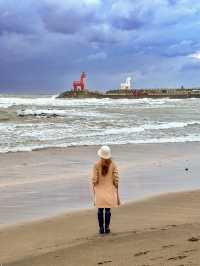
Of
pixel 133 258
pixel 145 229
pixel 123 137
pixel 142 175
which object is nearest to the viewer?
pixel 133 258

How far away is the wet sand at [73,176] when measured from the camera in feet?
31.6

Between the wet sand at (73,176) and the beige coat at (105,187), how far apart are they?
1.55m

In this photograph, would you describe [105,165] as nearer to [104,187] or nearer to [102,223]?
[104,187]

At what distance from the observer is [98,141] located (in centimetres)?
2169

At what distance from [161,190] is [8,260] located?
5.54 meters

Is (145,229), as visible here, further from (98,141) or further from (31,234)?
(98,141)

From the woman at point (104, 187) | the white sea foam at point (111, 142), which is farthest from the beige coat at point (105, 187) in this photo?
the white sea foam at point (111, 142)

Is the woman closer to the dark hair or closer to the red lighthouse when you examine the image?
the dark hair

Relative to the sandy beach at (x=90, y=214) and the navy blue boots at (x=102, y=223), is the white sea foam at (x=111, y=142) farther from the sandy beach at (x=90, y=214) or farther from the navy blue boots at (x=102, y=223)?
the navy blue boots at (x=102, y=223)

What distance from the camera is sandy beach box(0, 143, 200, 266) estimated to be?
19.2ft

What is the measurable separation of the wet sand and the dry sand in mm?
756

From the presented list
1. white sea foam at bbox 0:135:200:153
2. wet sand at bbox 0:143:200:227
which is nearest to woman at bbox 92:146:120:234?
wet sand at bbox 0:143:200:227

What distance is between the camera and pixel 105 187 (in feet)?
24.6

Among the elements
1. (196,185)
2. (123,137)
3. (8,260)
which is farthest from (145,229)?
(123,137)
